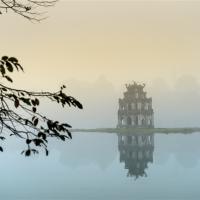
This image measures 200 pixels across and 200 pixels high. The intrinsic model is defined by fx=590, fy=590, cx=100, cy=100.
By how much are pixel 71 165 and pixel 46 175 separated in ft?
9.51

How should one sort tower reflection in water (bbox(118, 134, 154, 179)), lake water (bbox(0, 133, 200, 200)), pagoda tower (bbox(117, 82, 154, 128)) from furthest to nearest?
pagoda tower (bbox(117, 82, 154, 128)) → tower reflection in water (bbox(118, 134, 154, 179)) → lake water (bbox(0, 133, 200, 200))

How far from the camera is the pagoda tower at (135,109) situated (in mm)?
25748

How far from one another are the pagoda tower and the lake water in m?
5.00

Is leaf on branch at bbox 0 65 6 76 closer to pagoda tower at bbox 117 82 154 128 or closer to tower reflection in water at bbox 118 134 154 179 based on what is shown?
tower reflection in water at bbox 118 134 154 179

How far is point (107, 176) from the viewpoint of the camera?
13211mm

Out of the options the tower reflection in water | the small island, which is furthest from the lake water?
the small island

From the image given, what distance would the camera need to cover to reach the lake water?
10.4m

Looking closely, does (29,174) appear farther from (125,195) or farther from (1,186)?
(125,195)

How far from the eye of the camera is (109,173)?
1379cm

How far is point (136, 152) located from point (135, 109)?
26.3 ft

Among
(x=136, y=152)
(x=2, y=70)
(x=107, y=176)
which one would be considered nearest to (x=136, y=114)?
(x=136, y=152)

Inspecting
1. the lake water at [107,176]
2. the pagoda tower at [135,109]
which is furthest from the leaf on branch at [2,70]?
the pagoda tower at [135,109]

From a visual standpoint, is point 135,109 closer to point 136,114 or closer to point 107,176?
point 136,114

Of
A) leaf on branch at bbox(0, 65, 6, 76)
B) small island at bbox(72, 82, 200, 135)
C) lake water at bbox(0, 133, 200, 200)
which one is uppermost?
small island at bbox(72, 82, 200, 135)
